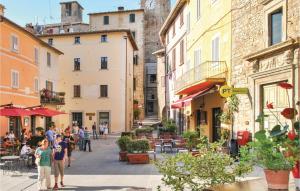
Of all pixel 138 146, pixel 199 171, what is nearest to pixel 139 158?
Answer: pixel 138 146

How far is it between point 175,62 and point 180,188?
29.3 meters

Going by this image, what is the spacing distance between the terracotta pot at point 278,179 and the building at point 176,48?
817 inches

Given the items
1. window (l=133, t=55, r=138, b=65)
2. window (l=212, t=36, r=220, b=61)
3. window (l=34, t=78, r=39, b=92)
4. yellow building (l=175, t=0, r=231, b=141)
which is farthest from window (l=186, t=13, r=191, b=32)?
window (l=133, t=55, r=138, b=65)

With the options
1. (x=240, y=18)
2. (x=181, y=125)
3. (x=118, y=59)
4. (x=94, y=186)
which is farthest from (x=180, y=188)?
(x=118, y=59)

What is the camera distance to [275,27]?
14047 mm

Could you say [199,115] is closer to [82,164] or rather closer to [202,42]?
[202,42]

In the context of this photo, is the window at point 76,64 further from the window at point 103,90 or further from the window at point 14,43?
the window at point 14,43

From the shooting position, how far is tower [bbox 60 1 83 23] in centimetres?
6675

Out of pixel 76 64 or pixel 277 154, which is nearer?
pixel 277 154

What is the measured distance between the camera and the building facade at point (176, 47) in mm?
29891

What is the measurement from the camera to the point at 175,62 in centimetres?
3475

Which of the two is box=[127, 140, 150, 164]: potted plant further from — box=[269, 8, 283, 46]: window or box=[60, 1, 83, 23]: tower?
box=[60, 1, 83, 23]: tower

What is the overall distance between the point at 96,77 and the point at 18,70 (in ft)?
59.1

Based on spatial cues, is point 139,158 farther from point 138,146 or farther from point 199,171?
point 199,171
